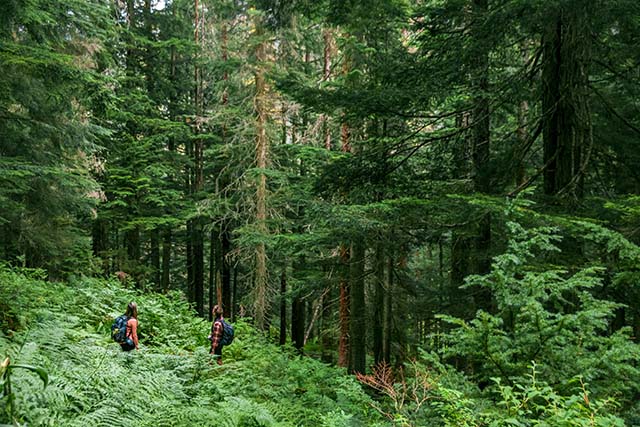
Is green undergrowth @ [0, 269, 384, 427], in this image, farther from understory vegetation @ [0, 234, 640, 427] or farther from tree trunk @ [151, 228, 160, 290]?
tree trunk @ [151, 228, 160, 290]

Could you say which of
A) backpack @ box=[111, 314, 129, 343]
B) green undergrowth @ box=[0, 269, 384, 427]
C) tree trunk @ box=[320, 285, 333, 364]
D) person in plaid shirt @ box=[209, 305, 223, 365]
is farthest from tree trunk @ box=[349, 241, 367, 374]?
backpack @ box=[111, 314, 129, 343]

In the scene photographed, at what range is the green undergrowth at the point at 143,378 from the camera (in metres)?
4.09

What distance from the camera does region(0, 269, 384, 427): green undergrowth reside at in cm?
409

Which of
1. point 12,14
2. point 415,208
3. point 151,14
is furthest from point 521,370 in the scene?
point 151,14

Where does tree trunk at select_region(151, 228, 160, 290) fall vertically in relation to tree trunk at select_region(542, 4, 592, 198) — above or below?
below

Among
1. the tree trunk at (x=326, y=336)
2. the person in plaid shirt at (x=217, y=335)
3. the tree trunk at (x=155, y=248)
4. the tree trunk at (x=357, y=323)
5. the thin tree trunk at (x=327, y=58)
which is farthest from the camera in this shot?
the tree trunk at (x=155, y=248)

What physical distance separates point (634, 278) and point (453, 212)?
2261 mm

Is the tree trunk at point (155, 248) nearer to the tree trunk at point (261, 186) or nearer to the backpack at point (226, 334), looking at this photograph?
the tree trunk at point (261, 186)

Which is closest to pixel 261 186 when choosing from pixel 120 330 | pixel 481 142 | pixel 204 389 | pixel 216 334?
pixel 216 334

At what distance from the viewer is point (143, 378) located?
5242 millimetres

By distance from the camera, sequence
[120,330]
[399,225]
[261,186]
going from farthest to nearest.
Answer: [261,186], [120,330], [399,225]

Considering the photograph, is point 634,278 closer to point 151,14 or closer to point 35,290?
point 35,290

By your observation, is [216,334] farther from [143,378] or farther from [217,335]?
[143,378]

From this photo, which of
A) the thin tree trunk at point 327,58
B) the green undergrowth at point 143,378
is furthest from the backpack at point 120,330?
the thin tree trunk at point 327,58
